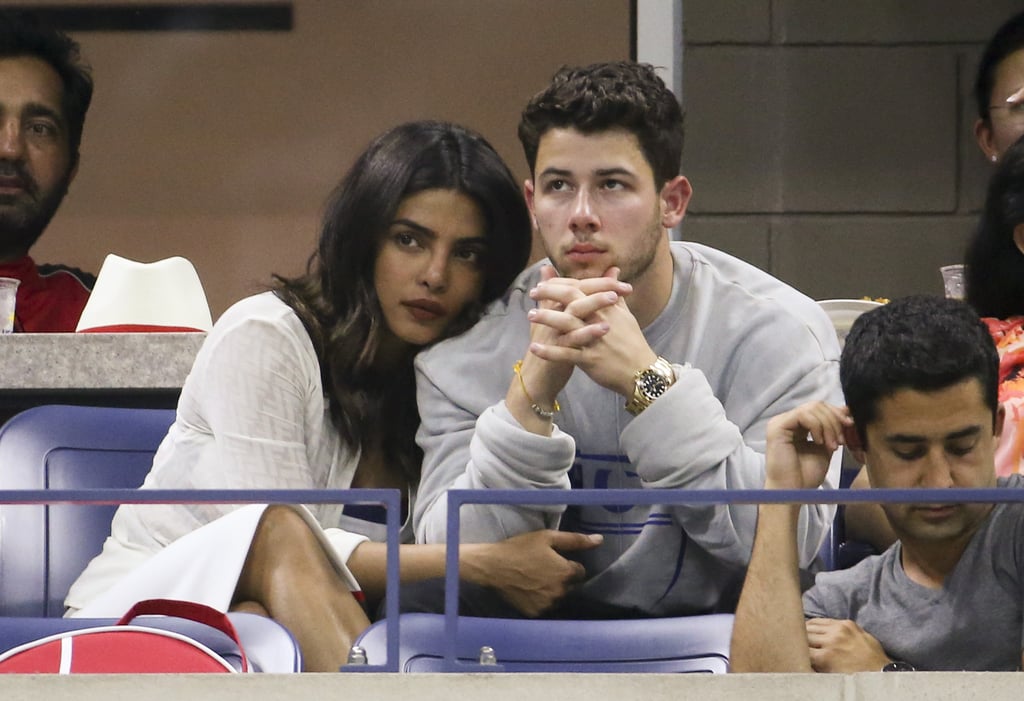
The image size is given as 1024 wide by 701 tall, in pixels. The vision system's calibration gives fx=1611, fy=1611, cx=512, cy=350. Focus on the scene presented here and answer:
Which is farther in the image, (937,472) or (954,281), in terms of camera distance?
(954,281)

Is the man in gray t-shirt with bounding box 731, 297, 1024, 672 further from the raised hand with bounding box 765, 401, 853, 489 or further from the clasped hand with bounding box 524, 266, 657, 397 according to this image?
the clasped hand with bounding box 524, 266, 657, 397

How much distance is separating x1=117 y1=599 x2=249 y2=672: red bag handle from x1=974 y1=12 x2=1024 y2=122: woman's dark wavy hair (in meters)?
1.45

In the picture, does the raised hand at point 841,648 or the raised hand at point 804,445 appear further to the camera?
the raised hand at point 804,445

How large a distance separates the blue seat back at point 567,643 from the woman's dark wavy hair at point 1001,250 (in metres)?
0.79

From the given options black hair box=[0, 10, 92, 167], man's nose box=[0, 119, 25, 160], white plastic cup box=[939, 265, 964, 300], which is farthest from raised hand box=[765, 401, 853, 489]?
black hair box=[0, 10, 92, 167]

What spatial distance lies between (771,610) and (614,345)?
483mm

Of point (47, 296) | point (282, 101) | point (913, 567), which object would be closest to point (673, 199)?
point (913, 567)

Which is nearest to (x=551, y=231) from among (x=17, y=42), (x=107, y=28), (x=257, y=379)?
(x=257, y=379)

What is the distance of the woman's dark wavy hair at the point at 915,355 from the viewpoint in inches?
52.9

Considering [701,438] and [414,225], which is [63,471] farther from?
[701,438]

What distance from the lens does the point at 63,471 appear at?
1710mm

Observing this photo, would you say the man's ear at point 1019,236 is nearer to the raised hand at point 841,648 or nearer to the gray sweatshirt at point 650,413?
the gray sweatshirt at point 650,413

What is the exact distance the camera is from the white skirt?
49.1 inches

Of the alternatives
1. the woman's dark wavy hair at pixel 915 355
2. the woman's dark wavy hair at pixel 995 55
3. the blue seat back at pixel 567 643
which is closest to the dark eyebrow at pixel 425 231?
the woman's dark wavy hair at pixel 915 355
